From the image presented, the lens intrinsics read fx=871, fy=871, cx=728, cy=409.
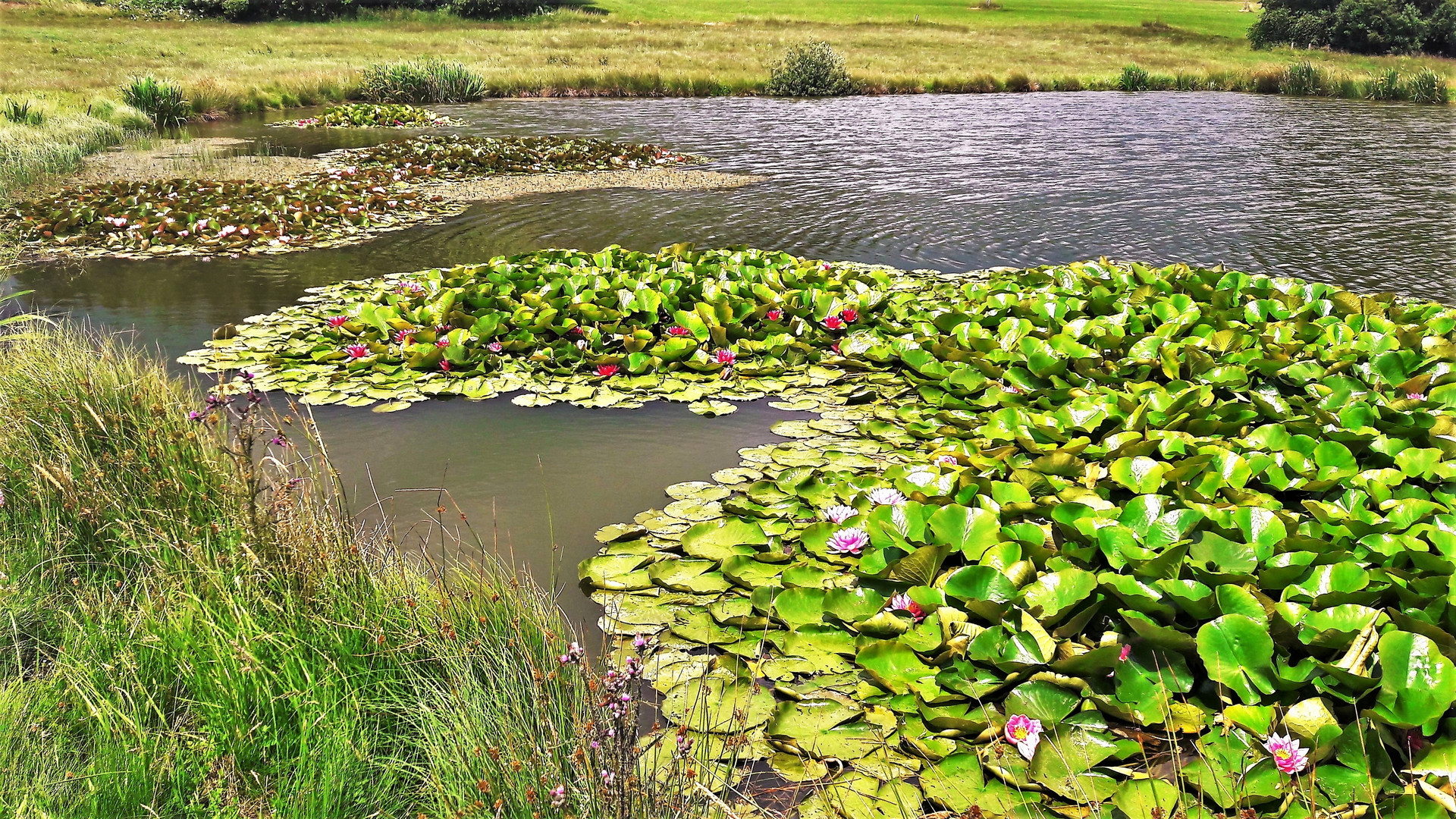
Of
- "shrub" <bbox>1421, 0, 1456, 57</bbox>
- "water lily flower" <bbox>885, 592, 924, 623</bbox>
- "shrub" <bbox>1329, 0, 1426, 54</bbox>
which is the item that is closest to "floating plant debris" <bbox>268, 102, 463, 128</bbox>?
"water lily flower" <bbox>885, 592, 924, 623</bbox>

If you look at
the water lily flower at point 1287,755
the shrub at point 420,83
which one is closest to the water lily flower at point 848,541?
the water lily flower at point 1287,755

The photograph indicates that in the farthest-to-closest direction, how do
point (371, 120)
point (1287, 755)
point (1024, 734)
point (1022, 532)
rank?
point (371, 120) → point (1022, 532) → point (1024, 734) → point (1287, 755)

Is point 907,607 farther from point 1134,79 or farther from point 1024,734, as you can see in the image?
point 1134,79

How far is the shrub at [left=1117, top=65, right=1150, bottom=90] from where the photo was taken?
2889cm

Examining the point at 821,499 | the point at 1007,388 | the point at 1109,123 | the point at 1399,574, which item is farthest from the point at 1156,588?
the point at 1109,123

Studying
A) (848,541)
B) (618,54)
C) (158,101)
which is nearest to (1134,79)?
(618,54)

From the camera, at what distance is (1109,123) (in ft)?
68.1

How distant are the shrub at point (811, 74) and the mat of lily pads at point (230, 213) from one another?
16319 millimetres

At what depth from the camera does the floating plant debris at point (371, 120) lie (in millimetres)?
19250

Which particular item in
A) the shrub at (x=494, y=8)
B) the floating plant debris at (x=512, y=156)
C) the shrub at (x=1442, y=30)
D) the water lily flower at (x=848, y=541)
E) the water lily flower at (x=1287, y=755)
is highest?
the shrub at (x=494, y=8)

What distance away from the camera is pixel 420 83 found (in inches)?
942

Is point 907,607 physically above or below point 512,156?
below

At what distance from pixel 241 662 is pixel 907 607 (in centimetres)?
224

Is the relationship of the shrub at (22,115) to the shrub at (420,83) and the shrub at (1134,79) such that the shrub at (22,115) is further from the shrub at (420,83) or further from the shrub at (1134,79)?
the shrub at (1134,79)
